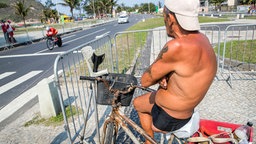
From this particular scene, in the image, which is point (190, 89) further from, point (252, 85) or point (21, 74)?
point (21, 74)

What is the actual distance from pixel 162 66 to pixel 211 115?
99.3 inches

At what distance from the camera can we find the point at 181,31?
1716 mm

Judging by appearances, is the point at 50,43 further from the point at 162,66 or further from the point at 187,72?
the point at 187,72

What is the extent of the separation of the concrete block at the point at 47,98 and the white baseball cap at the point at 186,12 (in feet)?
10.2

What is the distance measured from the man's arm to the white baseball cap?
0.64ft

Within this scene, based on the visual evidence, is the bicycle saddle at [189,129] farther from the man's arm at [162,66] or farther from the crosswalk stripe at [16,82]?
the crosswalk stripe at [16,82]

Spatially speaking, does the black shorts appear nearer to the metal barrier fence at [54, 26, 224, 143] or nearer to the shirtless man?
the shirtless man

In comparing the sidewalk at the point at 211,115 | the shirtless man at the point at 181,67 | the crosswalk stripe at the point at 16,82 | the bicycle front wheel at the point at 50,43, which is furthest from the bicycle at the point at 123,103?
the bicycle front wheel at the point at 50,43

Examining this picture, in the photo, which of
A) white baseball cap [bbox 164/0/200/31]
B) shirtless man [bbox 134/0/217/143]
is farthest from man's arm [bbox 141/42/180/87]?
white baseball cap [bbox 164/0/200/31]

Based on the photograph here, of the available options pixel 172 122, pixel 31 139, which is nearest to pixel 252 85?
pixel 172 122

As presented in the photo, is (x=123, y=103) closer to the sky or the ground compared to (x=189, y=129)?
closer to the sky

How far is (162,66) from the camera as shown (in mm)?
1749

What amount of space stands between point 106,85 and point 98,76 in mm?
121

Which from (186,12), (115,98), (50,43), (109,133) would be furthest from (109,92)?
(50,43)
